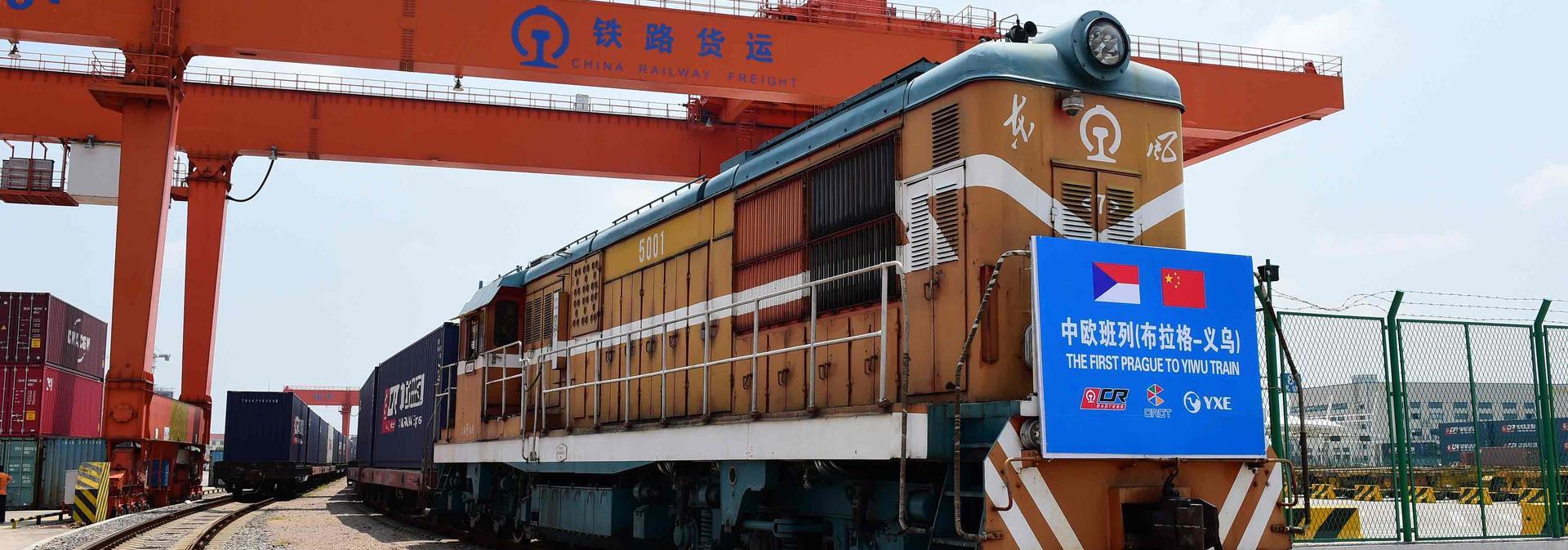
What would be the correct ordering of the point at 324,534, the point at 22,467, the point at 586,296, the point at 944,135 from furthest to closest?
the point at 22,467 < the point at 324,534 < the point at 586,296 < the point at 944,135

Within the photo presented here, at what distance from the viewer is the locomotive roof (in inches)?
255

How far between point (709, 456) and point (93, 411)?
24.9m

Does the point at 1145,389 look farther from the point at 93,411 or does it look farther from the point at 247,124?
the point at 93,411

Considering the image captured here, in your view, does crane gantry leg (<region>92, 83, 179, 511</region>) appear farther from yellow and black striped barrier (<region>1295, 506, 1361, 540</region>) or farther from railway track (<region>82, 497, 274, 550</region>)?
yellow and black striped barrier (<region>1295, 506, 1361, 540</region>)

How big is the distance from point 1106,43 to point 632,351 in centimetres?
538

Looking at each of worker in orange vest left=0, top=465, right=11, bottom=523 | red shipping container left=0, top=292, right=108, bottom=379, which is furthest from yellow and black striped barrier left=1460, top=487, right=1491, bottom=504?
red shipping container left=0, top=292, right=108, bottom=379

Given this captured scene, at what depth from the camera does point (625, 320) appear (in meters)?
10.8

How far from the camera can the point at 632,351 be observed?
1053 centimetres

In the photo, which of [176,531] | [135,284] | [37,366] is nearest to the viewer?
[176,531]

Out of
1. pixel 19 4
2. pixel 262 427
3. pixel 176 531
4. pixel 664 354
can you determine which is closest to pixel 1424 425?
pixel 664 354

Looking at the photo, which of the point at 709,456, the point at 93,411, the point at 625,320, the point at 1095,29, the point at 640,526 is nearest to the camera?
the point at 1095,29

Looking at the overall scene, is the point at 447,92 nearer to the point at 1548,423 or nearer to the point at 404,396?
the point at 404,396

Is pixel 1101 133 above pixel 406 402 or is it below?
above

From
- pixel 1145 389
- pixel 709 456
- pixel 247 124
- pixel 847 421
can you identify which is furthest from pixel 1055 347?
pixel 247 124
